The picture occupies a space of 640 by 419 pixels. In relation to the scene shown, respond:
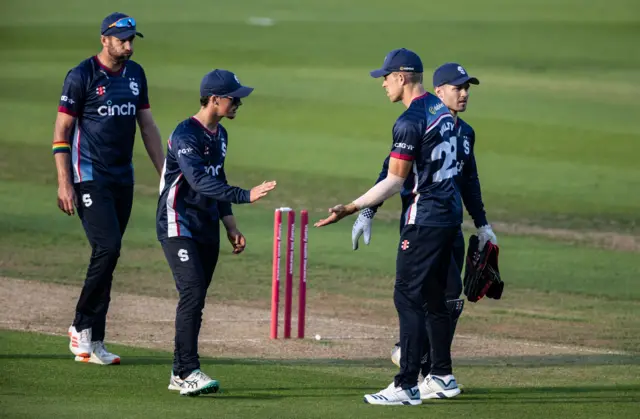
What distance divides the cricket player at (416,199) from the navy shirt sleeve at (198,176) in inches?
21.4

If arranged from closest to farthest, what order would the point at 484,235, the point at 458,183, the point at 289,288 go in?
the point at 458,183 → the point at 484,235 → the point at 289,288

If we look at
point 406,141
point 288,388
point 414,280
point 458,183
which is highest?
point 406,141

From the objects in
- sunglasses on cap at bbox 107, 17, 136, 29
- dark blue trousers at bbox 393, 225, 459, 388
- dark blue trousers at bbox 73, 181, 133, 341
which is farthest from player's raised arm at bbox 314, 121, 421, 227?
sunglasses on cap at bbox 107, 17, 136, 29

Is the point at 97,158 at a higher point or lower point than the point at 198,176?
higher

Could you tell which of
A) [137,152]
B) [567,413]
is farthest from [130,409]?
[137,152]

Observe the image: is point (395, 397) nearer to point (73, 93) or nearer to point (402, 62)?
point (402, 62)

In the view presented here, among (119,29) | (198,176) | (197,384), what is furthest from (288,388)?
(119,29)

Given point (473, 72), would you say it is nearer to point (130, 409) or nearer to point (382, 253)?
point (382, 253)

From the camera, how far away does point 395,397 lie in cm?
866

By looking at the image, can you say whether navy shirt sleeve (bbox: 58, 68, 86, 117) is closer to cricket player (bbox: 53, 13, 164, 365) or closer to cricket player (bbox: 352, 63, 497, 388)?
cricket player (bbox: 53, 13, 164, 365)

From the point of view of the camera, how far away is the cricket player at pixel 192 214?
8.70 metres

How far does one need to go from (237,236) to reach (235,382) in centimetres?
101

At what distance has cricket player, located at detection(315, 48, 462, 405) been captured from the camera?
28.1 ft

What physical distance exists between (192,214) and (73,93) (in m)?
1.58
